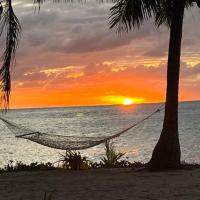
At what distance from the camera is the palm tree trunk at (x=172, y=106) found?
31.2 ft

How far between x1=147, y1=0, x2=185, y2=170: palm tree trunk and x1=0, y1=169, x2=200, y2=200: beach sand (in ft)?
0.98

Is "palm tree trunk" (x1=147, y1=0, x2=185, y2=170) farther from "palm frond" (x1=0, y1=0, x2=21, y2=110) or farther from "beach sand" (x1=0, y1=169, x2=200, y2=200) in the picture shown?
"palm frond" (x1=0, y1=0, x2=21, y2=110)

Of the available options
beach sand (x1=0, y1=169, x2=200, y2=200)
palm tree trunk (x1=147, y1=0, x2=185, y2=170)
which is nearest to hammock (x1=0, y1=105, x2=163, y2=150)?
beach sand (x1=0, y1=169, x2=200, y2=200)

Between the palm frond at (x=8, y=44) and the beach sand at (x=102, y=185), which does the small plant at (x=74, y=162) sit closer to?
the beach sand at (x=102, y=185)

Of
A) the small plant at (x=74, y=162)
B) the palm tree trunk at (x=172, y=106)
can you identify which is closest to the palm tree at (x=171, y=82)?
the palm tree trunk at (x=172, y=106)

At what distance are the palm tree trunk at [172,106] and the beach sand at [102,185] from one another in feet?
0.98

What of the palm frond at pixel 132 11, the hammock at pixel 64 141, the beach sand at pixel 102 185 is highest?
the palm frond at pixel 132 11

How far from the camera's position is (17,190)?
26.0 feet

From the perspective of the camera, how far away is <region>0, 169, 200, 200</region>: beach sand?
24.0 feet

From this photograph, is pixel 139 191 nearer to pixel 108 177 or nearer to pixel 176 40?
pixel 108 177

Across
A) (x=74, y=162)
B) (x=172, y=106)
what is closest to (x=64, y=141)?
(x=74, y=162)

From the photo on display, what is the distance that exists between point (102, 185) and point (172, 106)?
2.18 meters

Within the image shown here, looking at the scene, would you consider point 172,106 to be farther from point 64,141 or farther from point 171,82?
point 64,141

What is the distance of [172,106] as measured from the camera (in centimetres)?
957
